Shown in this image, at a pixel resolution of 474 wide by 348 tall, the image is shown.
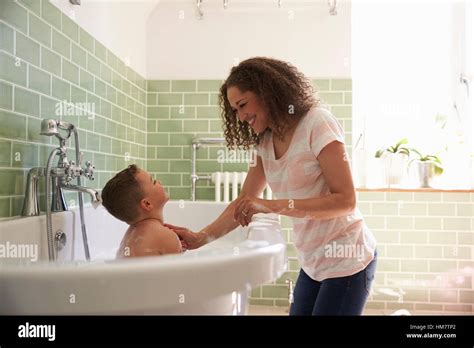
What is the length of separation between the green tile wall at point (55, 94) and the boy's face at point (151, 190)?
36cm

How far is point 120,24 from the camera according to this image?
1.85 metres

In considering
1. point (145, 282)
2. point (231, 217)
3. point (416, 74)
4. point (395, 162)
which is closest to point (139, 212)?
point (231, 217)

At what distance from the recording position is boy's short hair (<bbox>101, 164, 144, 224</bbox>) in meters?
1.19

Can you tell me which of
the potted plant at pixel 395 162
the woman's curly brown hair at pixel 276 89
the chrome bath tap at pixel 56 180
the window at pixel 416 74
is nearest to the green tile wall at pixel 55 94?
the chrome bath tap at pixel 56 180

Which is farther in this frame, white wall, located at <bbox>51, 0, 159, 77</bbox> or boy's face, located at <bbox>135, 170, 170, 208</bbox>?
white wall, located at <bbox>51, 0, 159, 77</bbox>

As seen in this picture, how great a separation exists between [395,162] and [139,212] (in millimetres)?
1356

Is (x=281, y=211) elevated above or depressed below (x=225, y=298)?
above

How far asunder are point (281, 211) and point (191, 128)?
105 centimetres

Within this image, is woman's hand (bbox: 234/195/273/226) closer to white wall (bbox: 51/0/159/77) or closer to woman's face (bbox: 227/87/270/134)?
woman's face (bbox: 227/87/270/134)

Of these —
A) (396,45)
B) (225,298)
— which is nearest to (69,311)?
(225,298)

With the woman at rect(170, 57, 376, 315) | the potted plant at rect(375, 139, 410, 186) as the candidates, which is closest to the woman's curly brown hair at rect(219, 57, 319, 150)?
the woman at rect(170, 57, 376, 315)

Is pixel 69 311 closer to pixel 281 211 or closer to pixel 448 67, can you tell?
pixel 281 211

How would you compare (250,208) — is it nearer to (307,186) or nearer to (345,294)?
(307,186)

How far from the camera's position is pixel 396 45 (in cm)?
205
